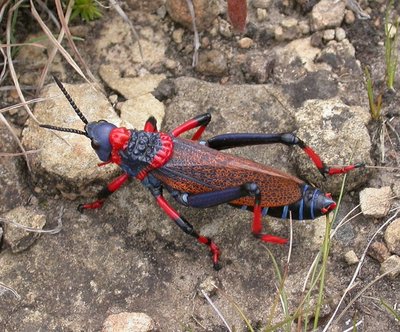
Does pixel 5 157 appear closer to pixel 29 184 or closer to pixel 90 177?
pixel 29 184

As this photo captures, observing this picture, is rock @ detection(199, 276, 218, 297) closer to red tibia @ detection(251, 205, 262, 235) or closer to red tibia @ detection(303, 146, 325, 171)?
red tibia @ detection(251, 205, 262, 235)

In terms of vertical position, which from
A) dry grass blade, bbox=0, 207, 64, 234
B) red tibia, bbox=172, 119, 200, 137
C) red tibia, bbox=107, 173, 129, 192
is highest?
red tibia, bbox=172, 119, 200, 137

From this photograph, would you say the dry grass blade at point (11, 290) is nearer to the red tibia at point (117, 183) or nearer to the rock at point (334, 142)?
the red tibia at point (117, 183)

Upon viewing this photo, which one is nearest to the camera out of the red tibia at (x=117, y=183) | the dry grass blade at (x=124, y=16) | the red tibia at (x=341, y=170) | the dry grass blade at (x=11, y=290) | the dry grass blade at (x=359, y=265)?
the dry grass blade at (x=359, y=265)

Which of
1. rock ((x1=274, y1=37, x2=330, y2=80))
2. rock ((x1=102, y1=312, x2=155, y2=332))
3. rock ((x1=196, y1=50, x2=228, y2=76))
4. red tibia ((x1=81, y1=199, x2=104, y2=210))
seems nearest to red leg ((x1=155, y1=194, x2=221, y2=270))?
red tibia ((x1=81, y1=199, x2=104, y2=210))

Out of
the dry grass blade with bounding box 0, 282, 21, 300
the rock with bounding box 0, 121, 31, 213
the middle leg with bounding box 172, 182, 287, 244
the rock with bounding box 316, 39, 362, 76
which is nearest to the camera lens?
the middle leg with bounding box 172, 182, 287, 244

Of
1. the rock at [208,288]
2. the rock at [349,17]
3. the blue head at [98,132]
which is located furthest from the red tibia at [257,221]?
the rock at [349,17]
